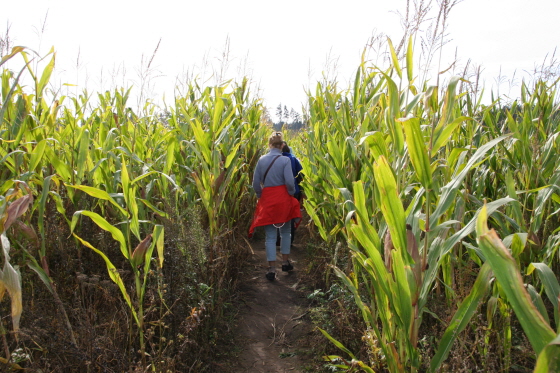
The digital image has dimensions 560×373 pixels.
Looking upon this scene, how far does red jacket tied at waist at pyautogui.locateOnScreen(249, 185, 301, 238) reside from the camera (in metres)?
3.87

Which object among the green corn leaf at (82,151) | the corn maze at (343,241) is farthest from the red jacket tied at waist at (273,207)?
the green corn leaf at (82,151)

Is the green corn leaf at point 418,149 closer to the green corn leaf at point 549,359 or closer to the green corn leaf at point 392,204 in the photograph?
the green corn leaf at point 392,204

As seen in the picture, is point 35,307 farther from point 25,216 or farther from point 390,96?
point 390,96

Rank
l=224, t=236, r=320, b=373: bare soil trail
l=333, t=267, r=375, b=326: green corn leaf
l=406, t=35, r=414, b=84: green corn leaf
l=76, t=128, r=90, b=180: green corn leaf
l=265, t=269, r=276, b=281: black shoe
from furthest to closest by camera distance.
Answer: l=265, t=269, r=276, b=281: black shoe, l=224, t=236, r=320, b=373: bare soil trail, l=76, t=128, r=90, b=180: green corn leaf, l=333, t=267, r=375, b=326: green corn leaf, l=406, t=35, r=414, b=84: green corn leaf

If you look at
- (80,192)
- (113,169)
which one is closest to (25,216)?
(80,192)

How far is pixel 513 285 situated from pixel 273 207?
10.3 feet

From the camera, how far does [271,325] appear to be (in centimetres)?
297

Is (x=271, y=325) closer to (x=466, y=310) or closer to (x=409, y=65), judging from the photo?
(x=466, y=310)

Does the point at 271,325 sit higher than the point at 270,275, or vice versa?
the point at 270,275

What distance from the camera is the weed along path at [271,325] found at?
2490 mm

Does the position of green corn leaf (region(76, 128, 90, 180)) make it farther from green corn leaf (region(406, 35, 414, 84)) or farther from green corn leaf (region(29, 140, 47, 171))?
green corn leaf (region(406, 35, 414, 84))

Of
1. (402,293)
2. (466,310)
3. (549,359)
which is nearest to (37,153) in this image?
(402,293)

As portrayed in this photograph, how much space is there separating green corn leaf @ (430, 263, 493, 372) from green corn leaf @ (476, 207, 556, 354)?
1.35ft

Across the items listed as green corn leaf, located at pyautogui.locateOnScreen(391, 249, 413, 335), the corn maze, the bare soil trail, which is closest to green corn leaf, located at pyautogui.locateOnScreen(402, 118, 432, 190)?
the corn maze
